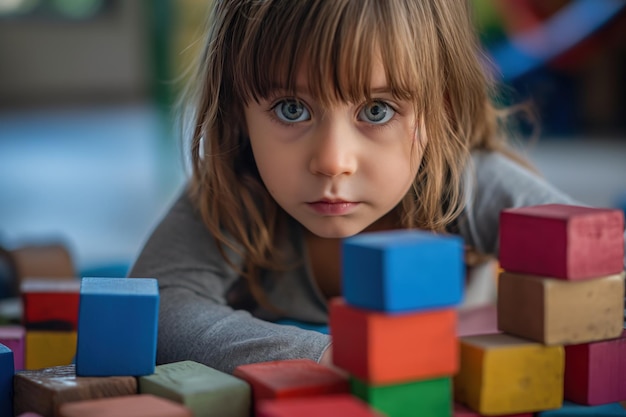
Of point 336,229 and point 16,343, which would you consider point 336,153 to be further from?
point 16,343

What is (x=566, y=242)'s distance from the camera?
2.11ft

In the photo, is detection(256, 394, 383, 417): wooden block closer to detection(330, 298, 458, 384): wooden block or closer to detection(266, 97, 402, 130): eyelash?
detection(330, 298, 458, 384): wooden block

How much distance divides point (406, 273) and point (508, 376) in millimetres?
147

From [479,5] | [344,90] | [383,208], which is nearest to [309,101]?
[344,90]

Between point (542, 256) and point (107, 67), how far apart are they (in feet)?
16.0

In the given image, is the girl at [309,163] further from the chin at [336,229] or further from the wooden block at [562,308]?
the wooden block at [562,308]

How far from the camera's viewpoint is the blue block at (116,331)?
26.7 inches

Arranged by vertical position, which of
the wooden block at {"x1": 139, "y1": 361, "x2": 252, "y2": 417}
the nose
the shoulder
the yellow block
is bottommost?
the yellow block

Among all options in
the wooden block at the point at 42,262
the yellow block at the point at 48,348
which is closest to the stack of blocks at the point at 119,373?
A: the yellow block at the point at 48,348

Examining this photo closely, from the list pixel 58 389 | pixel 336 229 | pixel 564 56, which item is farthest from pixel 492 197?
pixel 564 56

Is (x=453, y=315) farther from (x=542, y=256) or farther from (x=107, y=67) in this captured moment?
(x=107, y=67)

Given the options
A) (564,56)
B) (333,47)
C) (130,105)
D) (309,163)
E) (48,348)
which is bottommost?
(48,348)

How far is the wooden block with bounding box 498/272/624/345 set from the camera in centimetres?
66

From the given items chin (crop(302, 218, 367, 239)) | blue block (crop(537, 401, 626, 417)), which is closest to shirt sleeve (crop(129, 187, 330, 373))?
chin (crop(302, 218, 367, 239))
